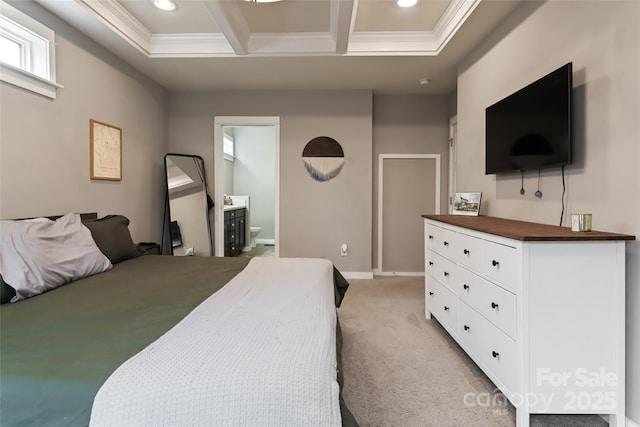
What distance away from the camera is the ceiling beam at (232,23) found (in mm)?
2242

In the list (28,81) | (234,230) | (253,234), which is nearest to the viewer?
(28,81)

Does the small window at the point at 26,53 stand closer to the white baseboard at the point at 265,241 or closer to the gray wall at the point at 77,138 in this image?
the gray wall at the point at 77,138

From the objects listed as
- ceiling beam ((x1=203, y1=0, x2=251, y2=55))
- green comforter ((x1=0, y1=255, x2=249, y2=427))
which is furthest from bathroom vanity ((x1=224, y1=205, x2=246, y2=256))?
green comforter ((x1=0, y1=255, x2=249, y2=427))

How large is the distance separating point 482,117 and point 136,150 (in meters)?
3.61

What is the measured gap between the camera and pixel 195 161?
4062 millimetres

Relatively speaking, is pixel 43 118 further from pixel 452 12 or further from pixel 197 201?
pixel 452 12

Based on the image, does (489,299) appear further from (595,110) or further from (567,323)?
(595,110)

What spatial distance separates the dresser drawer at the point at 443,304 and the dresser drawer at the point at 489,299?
0.17m

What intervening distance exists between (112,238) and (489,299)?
2.59m

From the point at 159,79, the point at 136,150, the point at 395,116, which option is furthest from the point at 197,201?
the point at 395,116

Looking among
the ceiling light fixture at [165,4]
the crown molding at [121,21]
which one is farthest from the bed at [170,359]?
the ceiling light fixture at [165,4]

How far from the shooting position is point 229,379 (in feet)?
2.67

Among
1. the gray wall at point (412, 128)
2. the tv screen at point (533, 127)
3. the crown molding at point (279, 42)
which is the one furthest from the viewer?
the gray wall at point (412, 128)

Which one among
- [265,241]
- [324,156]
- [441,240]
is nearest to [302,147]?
[324,156]
